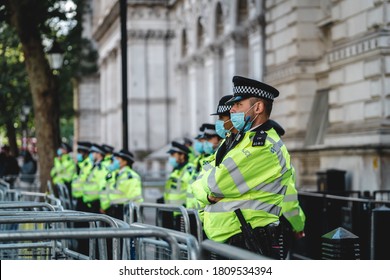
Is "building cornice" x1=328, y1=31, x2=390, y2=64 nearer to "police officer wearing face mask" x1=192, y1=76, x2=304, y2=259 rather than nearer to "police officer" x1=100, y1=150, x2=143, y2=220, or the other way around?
"police officer" x1=100, y1=150, x2=143, y2=220

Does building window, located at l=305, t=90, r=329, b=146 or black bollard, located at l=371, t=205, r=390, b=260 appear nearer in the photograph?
black bollard, located at l=371, t=205, r=390, b=260

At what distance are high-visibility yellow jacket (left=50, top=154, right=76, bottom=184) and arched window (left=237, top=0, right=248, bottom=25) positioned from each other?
1012cm

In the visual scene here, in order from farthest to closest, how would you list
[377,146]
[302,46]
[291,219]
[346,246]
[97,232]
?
[302,46]
[377,146]
[291,219]
[346,246]
[97,232]

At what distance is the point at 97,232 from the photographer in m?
5.99

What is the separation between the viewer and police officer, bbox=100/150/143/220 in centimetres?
1664

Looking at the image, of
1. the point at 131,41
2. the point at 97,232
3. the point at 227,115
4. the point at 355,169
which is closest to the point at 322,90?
the point at 355,169

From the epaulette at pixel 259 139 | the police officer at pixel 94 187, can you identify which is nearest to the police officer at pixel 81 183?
the police officer at pixel 94 187

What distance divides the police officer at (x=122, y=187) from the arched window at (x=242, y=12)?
1750 cm

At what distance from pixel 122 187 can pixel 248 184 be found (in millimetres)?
8700

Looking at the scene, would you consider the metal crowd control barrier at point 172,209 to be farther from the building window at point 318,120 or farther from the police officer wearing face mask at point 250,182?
the building window at point 318,120

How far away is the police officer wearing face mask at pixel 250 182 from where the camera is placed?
319 inches

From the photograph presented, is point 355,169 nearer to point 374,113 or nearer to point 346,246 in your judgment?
point 374,113

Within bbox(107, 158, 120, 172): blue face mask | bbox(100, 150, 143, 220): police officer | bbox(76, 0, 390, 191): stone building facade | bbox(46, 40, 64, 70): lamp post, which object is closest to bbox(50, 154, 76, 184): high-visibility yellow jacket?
bbox(46, 40, 64, 70): lamp post

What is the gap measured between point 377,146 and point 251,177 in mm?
11817
